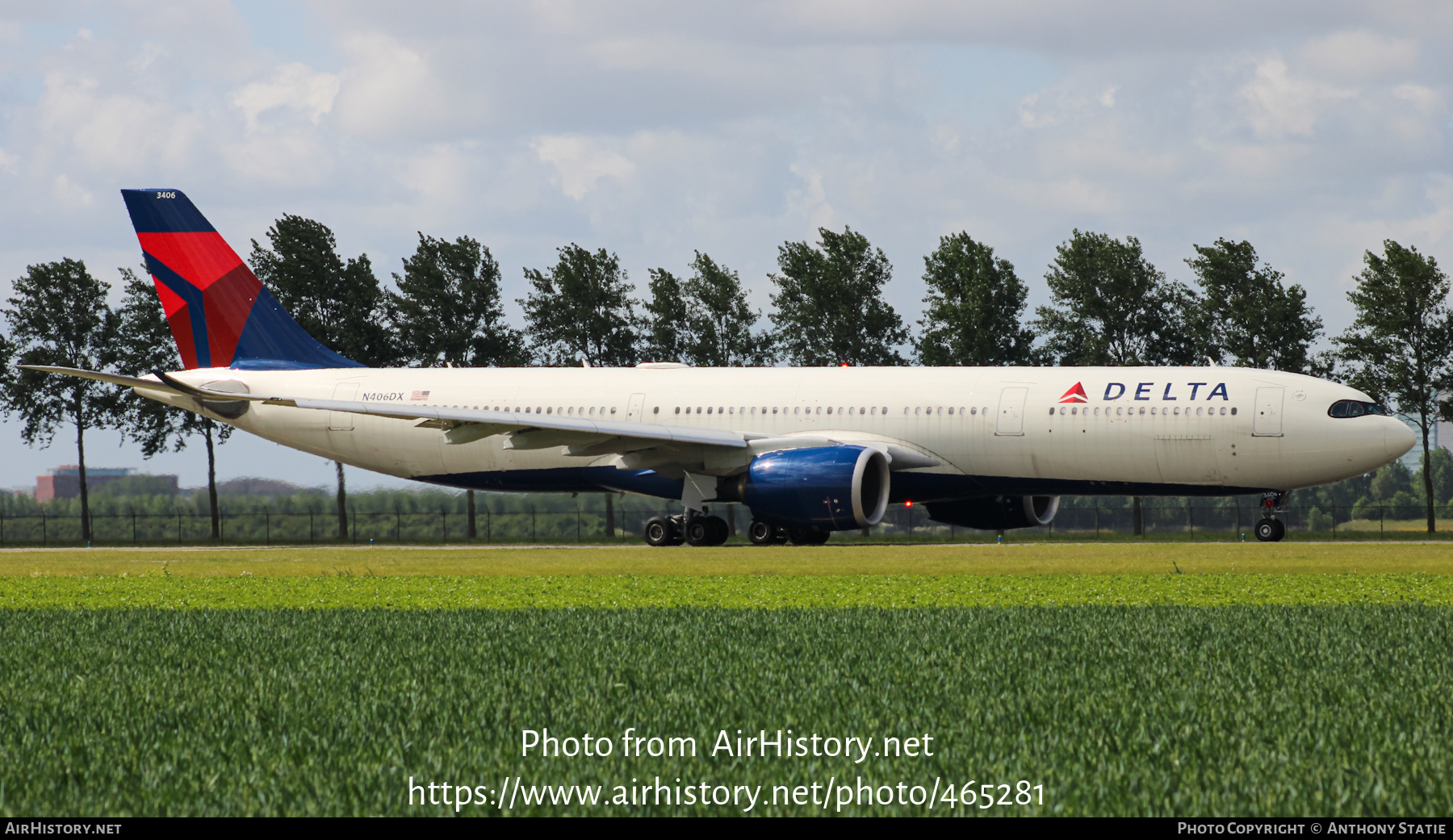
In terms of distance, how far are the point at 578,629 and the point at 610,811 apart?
5.53 m

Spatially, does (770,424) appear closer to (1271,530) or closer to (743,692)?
(1271,530)

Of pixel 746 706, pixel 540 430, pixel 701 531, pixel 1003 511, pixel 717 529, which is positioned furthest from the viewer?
pixel 1003 511

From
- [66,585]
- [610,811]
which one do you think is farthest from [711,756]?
[66,585]

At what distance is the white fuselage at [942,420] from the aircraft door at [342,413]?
1.9 inches

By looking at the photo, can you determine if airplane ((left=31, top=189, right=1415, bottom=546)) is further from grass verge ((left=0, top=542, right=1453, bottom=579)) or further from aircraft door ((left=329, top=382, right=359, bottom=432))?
grass verge ((left=0, top=542, right=1453, bottom=579))

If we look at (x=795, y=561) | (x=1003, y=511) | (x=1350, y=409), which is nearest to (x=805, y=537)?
(x=1003, y=511)

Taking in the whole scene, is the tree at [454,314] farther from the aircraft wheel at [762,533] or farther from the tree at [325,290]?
the aircraft wheel at [762,533]

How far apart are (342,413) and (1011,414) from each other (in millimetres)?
13128

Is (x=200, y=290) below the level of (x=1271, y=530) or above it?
above

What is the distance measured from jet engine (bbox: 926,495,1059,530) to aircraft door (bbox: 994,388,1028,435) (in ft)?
8.91

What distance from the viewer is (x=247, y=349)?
30.3 meters

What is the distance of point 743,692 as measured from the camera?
23.7 ft

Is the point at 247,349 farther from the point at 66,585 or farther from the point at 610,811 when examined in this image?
the point at 610,811

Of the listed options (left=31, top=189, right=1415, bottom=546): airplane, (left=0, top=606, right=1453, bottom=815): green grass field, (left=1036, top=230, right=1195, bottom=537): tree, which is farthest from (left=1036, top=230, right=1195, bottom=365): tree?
(left=0, top=606, right=1453, bottom=815): green grass field
